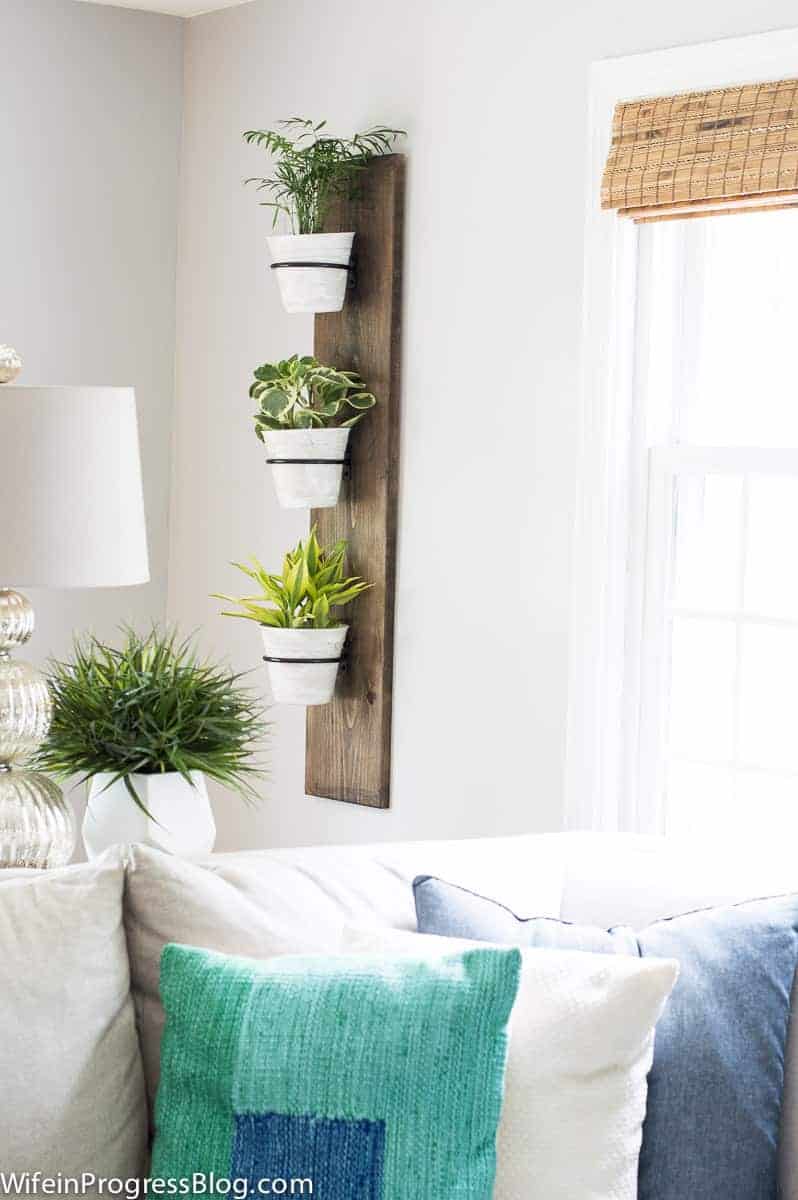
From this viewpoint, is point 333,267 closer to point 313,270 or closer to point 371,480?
point 313,270

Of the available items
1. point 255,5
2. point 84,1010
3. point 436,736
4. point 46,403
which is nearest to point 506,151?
point 255,5

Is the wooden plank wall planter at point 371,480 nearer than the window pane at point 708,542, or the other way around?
the window pane at point 708,542

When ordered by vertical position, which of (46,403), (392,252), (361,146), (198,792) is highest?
(361,146)

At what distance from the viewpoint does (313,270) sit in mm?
3609

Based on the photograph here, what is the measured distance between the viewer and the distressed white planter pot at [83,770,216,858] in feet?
7.77

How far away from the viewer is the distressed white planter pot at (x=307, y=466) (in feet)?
11.9

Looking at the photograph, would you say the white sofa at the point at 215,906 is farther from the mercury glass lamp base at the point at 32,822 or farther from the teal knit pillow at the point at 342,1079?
the mercury glass lamp base at the point at 32,822

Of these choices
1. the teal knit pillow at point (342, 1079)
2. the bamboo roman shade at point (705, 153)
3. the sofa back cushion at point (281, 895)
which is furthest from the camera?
the bamboo roman shade at point (705, 153)

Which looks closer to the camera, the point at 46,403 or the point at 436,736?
the point at 46,403

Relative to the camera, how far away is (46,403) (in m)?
2.22

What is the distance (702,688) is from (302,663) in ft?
3.00

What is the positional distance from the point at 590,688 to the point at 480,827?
0.45m

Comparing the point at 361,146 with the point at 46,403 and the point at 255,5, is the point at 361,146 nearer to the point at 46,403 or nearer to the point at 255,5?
the point at 255,5

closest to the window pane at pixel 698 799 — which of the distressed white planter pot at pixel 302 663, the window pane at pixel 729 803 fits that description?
the window pane at pixel 729 803
